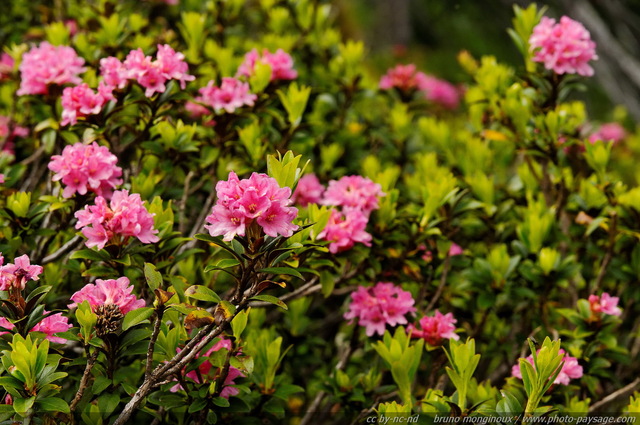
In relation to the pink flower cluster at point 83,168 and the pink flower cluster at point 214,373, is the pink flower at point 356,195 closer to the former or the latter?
the pink flower cluster at point 214,373

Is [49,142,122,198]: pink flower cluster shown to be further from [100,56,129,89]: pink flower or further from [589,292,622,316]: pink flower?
[589,292,622,316]: pink flower

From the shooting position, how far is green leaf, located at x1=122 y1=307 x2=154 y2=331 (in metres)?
1.70

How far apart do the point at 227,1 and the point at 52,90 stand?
5.00 feet

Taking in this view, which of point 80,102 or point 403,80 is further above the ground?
point 80,102

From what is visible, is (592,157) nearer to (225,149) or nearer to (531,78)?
(531,78)

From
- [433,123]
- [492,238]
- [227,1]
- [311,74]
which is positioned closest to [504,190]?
[492,238]

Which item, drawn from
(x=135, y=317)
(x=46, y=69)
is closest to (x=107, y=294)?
(x=135, y=317)

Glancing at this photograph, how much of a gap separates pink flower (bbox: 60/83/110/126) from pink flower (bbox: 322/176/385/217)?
101 cm

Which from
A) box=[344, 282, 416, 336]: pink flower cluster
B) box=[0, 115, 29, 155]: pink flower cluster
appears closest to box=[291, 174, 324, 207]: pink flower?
box=[344, 282, 416, 336]: pink flower cluster

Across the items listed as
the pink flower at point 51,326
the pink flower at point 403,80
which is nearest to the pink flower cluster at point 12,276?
the pink flower at point 51,326

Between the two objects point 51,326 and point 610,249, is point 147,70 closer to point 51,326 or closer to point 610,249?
point 51,326

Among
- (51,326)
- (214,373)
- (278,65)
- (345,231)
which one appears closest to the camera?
(51,326)

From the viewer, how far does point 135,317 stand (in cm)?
Answer: 172

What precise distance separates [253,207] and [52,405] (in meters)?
0.79
